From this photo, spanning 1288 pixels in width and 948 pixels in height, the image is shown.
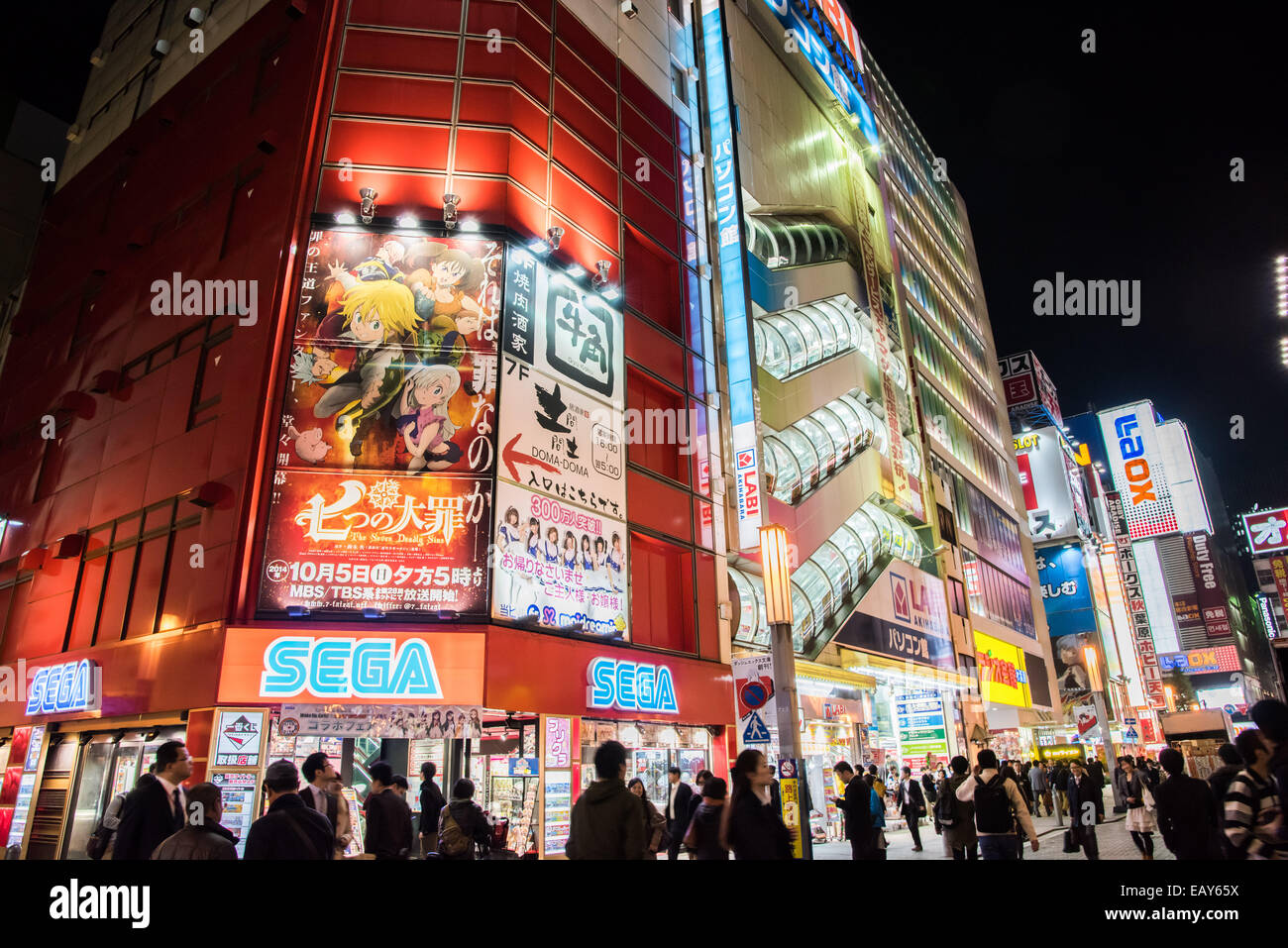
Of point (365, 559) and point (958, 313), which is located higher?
point (958, 313)

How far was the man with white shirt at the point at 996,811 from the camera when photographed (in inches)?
339

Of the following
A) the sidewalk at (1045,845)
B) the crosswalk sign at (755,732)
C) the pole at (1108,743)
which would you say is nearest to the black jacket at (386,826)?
the crosswalk sign at (755,732)

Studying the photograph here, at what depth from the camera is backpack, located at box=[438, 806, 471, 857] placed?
919 cm

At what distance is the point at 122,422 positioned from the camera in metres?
16.4

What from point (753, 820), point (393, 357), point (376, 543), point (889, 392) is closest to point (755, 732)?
point (753, 820)

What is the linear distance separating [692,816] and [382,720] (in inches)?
207

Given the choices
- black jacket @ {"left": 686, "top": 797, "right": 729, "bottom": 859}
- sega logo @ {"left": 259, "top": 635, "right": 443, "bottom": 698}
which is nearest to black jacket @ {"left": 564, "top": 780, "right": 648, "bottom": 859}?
black jacket @ {"left": 686, "top": 797, "right": 729, "bottom": 859}

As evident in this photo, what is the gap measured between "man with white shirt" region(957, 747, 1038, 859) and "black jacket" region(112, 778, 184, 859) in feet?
25.8

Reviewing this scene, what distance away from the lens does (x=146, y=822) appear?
618cm

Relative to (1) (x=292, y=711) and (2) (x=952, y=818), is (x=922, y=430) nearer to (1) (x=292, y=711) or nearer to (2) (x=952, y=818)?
(2) (x=952, y=818)

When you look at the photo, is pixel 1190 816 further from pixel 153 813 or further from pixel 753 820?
pixel 153 813

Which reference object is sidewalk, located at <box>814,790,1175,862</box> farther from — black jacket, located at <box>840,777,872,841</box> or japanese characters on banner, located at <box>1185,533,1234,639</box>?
japanese characters on banner, located at <box>1185,533,1234,639</box>

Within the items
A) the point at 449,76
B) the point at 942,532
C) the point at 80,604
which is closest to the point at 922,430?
the point at 942,532

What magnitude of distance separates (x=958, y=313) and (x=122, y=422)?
45318mm
